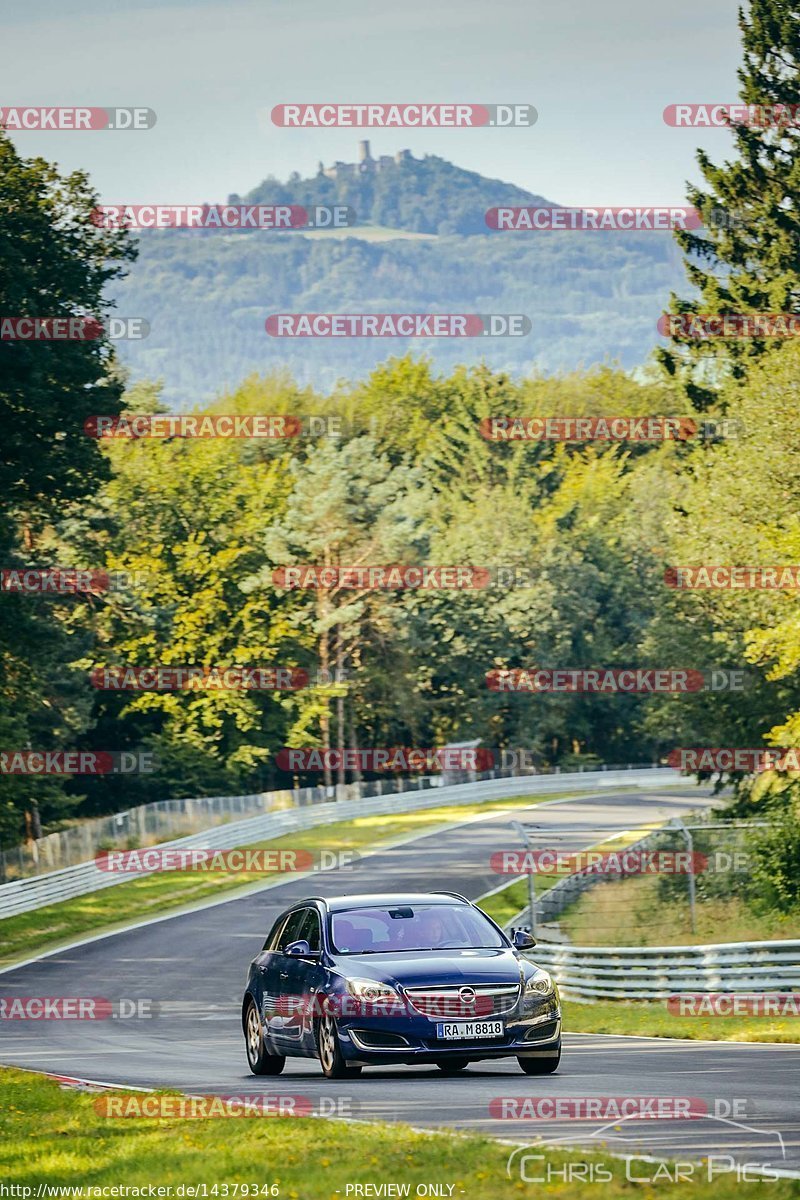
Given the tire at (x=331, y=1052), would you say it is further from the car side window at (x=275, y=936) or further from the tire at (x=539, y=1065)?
the car side window at (x=275, y=936)

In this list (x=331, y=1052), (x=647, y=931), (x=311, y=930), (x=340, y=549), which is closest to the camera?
(x=331, y=1052)

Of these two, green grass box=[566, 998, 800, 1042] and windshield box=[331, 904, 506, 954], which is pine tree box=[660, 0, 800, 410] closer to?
green grass box=[566, 998, 800, 1042]

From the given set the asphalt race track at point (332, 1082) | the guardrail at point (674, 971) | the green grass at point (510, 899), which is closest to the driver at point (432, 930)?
the asphalt race track at point (332, 1082)

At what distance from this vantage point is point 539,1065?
48.7 ft

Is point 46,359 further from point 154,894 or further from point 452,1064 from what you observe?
point 452,1064

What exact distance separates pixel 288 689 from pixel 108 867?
28509 mm

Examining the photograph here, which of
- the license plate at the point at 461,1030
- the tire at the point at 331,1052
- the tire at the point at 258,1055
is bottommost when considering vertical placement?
the tire at the point at 258,1055

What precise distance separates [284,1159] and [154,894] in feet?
128

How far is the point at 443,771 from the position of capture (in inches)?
3255

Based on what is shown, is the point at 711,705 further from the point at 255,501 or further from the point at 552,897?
the point at 255,501

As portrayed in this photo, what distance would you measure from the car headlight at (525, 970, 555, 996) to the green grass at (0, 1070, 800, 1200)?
2.75 metres

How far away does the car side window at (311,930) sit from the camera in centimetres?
1558

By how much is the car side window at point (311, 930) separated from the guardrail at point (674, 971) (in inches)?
328

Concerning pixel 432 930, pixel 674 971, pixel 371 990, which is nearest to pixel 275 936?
pixel 432 930
